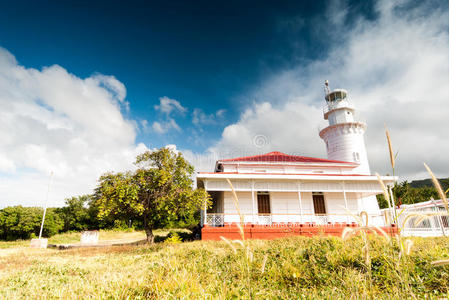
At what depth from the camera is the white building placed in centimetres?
1462

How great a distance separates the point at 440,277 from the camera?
3957 mm

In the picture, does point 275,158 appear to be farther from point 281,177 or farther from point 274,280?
point 274,280

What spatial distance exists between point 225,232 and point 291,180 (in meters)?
5.49

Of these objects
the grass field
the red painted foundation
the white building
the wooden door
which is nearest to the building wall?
the white building

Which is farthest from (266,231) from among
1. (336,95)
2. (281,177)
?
(336,95)

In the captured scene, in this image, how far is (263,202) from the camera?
53.9 feet

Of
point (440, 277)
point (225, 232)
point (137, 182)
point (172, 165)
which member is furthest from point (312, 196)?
point (440, 277)

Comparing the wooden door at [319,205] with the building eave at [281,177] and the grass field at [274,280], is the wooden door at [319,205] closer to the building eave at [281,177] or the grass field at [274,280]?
the building eave at [281,177]

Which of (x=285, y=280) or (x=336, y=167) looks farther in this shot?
(x=336, y=167)

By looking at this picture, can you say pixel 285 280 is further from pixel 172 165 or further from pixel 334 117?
pixel 334 117

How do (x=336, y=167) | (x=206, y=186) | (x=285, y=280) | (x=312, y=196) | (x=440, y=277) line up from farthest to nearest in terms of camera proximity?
(x=336, y=167)
(x=312, y=196)
(x=206, y=186)
(x=285, y=280)
(x=440, y=277)

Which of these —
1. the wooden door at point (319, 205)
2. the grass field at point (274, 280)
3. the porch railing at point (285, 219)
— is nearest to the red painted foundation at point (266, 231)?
the porch railing at point (285, 219)

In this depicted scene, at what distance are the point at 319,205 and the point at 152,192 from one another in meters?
11.7

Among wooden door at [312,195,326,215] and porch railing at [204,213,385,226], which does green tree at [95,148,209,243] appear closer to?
porch railing at [204,213,385,226]
